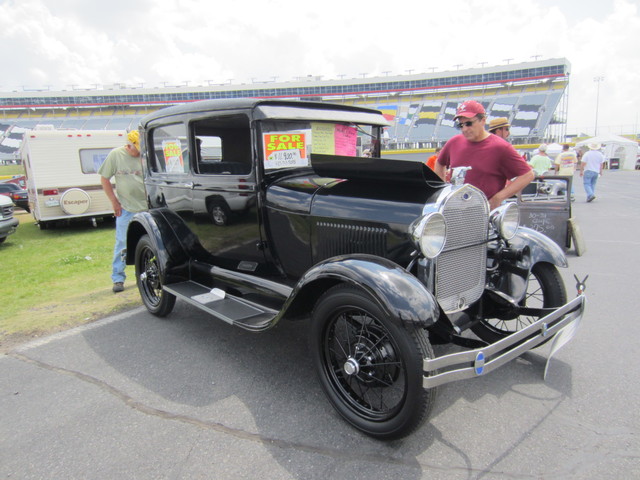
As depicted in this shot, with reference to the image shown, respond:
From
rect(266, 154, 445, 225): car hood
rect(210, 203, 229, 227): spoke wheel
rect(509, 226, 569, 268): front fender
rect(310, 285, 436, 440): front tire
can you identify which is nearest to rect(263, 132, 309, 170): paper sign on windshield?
rect(266, 154, 445, 225): car hood

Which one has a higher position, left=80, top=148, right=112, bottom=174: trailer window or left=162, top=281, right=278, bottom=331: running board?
left=80, top=148, right=112, bottom=174: trailer window

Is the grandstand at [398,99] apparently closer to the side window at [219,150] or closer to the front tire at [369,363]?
the side window at [219,150]

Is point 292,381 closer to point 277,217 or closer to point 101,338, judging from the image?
point 277,217

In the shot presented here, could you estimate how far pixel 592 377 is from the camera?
2.72m

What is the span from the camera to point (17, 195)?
14523mm

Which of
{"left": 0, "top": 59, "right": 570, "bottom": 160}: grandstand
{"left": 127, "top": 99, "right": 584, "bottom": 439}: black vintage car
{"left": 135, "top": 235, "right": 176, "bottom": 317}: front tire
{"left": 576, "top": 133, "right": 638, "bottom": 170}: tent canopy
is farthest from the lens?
{"left": 0, "top": 59, "right": 570, "bottom": 160}: grandstand

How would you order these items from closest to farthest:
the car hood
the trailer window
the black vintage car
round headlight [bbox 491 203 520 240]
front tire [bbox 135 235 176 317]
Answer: the black vintage car < the car hood < round headlight [bbox 491 203 520 240] < front tire [bbox 135 235 176 317] < the trailer window

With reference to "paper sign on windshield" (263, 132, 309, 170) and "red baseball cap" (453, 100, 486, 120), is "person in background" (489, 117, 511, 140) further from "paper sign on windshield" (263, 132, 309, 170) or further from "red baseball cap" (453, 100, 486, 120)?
"paper sign on windshield" (263, 132, 309, 170)

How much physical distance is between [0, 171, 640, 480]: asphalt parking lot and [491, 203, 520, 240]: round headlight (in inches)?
36.9

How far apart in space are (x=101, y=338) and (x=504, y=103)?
46.8 metres

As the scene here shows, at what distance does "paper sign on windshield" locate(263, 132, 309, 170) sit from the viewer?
3.08m

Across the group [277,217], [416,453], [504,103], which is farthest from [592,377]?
[504,103]

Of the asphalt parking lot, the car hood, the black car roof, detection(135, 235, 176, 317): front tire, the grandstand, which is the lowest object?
the asphalt parking lot

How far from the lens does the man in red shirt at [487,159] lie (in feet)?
10.9
